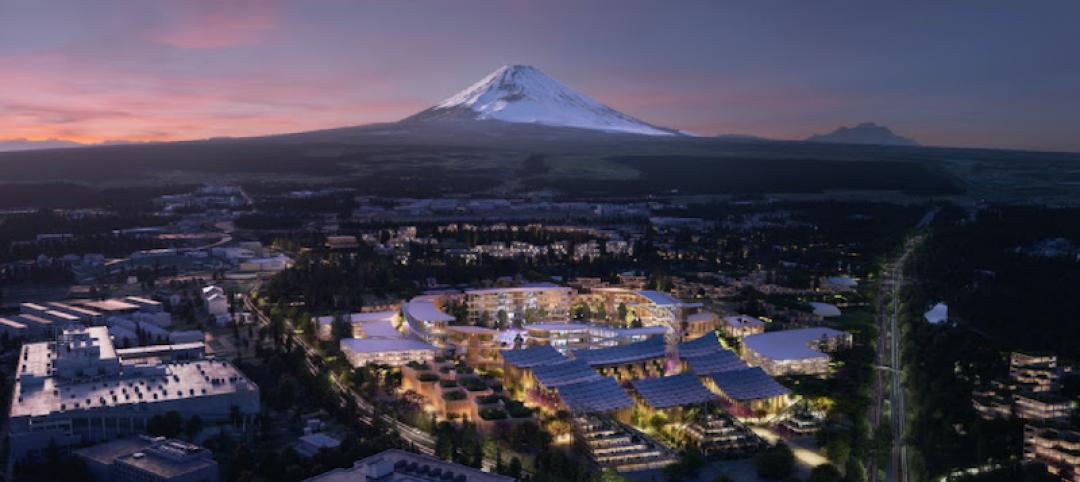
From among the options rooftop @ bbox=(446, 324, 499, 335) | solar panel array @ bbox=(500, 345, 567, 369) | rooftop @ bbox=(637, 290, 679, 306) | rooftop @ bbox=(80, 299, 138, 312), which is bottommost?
solar panel array @ bbox=(500, 345, 567, 369)

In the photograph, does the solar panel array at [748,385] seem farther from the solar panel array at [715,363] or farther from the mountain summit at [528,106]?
the mountain summit at [528,106]

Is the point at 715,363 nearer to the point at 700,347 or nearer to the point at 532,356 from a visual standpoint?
the point at 700,347

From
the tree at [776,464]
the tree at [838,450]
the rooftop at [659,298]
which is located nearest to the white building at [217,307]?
the rooftop at [659,298]

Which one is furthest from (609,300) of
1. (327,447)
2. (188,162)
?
(188,162)

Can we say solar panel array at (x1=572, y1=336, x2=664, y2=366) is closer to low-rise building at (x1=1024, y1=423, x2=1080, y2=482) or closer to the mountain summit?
low-rise building at (x1=1024, y1=423, x2=1080, y2=482)

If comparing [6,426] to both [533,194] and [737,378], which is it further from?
[533,194]

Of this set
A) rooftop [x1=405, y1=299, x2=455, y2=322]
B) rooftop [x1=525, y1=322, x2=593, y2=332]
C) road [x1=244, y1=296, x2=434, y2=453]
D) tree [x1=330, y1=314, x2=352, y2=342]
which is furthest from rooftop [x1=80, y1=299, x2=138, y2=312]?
rooftop [x1=525, y1=322, x2=593, y2=332]

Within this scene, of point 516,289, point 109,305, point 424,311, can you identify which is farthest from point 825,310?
point 109,305
